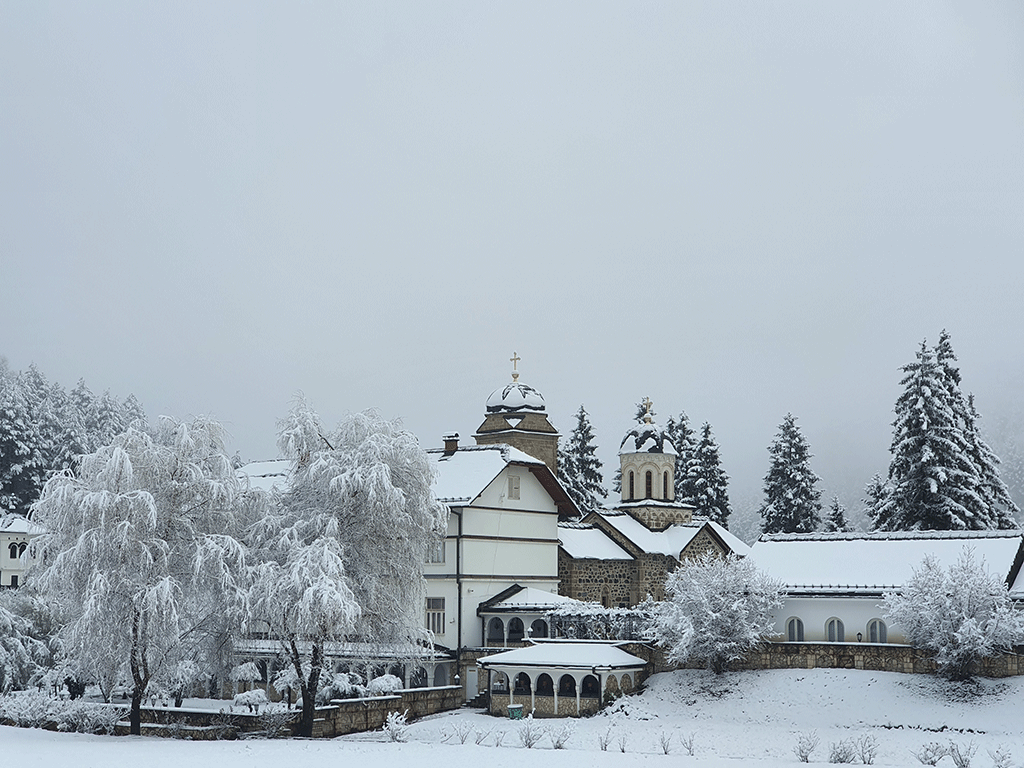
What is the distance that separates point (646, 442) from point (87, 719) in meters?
30.1

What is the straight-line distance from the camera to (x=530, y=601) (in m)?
42.1

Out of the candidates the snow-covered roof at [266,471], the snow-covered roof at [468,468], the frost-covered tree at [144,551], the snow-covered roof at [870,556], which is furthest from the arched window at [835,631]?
the snow-covered roof at [266,471]

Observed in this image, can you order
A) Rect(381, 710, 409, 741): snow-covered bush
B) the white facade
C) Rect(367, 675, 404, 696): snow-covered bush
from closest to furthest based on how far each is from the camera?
Rect(381, 710, 409, 741): snow-covered bush
Rect(367, 675, 404, 696): snow-covered bush
the white facade

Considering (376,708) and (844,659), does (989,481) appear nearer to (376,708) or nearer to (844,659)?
(844,659)

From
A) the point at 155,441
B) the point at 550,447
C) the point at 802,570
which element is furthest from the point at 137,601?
the point at 550,447

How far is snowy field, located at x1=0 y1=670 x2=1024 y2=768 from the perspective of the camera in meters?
24.5

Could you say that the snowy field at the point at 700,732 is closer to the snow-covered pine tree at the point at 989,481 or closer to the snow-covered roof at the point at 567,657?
the snow-covered roof at the point at 567,657

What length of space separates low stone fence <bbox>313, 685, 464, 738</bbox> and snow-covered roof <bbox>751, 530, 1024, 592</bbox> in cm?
1158

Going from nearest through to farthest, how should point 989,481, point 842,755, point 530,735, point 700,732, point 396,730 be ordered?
1. point 842,755
2. point 530,735
3. point 396,730
4. point 700,732
5. point 989,481

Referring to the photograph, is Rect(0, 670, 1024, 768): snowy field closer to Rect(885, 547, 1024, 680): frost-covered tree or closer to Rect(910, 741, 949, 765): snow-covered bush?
Rect(910, 741, 949, 765): snow-covered bush

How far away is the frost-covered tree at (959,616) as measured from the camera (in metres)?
32.6

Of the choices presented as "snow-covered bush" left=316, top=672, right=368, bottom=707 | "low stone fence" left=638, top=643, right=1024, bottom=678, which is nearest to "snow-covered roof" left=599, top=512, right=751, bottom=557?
"low stone fence" left=638, top=643, right=1024, bottom=678

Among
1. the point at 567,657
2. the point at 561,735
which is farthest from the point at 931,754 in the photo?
the point at 567,657

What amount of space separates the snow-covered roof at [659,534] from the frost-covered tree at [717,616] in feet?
43.2
